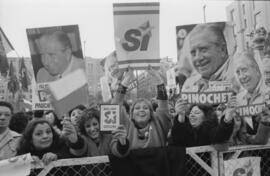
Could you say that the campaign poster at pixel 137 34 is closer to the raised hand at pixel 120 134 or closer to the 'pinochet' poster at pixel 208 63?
the 'pinochet' poster at pixel 208 63

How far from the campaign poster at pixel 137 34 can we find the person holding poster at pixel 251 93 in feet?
2.71

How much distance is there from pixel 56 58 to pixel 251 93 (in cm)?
187

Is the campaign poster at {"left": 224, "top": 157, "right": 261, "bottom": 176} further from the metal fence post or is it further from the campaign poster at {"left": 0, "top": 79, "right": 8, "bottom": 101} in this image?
the campaign poster at {"left": 0, "top": 79, "right": 8, "bottom": 101}

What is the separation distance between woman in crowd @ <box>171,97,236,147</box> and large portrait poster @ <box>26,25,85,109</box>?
0.97 m

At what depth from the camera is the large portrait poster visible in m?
3.15

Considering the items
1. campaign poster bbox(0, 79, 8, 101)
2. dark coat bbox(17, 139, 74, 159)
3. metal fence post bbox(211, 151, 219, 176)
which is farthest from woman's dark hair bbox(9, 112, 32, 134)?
metal fence post bbox(211, 151, 219, 176)

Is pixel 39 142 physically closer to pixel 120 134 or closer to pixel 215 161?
pixel 120 134

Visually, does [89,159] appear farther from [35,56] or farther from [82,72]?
[35,56]

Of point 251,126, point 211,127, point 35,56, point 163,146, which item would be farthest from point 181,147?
point 35,56

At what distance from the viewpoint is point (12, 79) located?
17.1ft

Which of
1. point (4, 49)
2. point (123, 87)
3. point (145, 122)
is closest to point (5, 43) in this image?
point (4, 49)

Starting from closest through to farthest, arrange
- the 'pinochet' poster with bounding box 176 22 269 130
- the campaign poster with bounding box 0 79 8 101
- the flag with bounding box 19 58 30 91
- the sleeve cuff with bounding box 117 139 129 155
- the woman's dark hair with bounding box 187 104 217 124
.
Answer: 1. the sleeve cuff with bounding box 117 139 129 155
2. the 'pinochet' poster with bounding box 176 22 269 130
3. the woman's dark hair with bounding box 187 104 217 124
4. the campaign poster with bounding box 0 79 8 101
5. the flag with bounding box 19 58 30 91

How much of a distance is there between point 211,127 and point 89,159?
124 centimetres

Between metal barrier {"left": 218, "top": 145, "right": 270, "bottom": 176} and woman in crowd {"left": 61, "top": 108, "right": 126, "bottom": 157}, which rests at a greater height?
woman in crowd {"left": 61, "top": 108, "right": 126, "bottom": 157}
